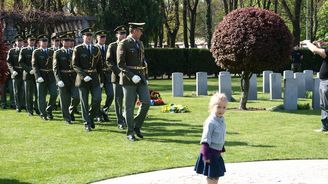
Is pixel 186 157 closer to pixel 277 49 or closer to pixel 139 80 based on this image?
pixel 139 80

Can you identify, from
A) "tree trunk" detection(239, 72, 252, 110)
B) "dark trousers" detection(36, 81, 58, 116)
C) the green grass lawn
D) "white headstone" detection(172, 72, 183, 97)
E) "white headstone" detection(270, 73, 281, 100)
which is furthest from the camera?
"white headstone" detection(172, 72, 183, 97)

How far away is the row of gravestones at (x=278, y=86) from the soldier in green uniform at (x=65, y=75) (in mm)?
5997

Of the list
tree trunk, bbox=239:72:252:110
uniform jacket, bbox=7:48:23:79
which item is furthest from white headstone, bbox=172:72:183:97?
uniform jacket, bbox=7:48:23:79

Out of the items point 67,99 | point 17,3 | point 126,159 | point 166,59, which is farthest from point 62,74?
point 17,3

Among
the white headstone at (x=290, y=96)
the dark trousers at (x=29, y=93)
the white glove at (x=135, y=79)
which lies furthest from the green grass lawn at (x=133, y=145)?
the white glove at (x=135, y=79)

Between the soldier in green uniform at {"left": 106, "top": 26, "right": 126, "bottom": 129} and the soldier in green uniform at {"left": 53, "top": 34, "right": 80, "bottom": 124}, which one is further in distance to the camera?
the soldier in green uniform at {"left": 53, "top": 34, "right": 80, "bottom": 124}

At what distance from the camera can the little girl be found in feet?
22.2

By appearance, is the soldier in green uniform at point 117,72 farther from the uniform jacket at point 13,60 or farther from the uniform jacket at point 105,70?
the uniform jacket at point 13,60

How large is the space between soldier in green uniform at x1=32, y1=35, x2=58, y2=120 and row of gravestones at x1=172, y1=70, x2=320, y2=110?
6245 mm

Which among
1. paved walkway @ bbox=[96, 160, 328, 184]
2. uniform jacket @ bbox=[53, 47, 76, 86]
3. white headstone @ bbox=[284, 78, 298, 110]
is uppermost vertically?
uniform jacket @ bbox=[53, 47, 76, 86]

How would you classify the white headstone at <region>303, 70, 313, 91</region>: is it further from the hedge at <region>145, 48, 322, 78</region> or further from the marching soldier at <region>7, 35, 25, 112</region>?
the hedge at <region>145, 48, 322, 78</region>

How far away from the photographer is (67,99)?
14.5 m

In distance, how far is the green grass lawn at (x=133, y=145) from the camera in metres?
8.79

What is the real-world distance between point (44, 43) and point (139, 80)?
5043 mm
